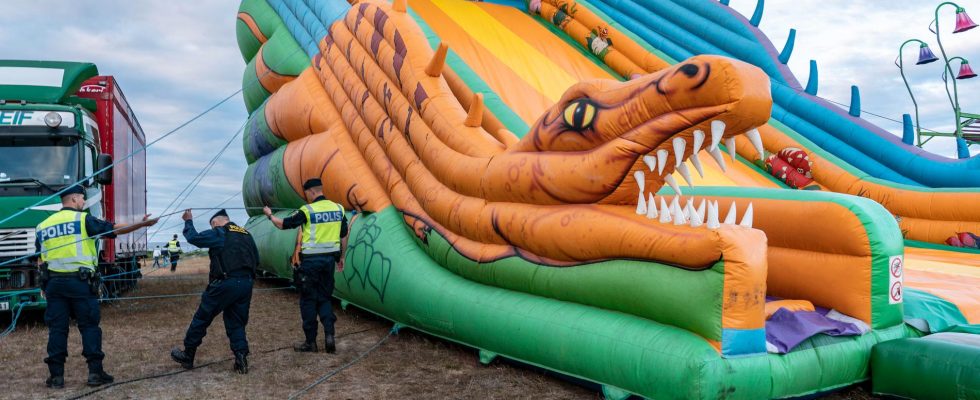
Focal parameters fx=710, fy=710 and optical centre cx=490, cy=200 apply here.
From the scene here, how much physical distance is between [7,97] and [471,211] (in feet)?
15.6

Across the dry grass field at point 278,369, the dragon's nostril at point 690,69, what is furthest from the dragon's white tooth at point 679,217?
the dry grass field at point 278,369

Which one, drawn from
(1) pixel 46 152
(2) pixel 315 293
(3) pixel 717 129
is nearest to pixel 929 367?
(3) pixel 717 129

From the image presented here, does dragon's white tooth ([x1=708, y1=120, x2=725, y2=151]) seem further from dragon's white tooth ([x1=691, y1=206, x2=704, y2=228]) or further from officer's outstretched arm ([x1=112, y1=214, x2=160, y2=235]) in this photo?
officer's outstretched arm ([x1=112, y1=214, x2=160, y2=235])

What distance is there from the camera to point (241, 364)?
431 centimetres

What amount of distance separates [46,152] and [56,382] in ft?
9.49

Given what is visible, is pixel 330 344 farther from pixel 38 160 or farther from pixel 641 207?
pixel 38 160

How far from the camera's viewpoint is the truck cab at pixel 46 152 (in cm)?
575

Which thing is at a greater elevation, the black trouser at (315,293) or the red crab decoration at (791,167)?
the red crab decoration at (791,167)

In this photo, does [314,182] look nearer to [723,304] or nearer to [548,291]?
[548,291]

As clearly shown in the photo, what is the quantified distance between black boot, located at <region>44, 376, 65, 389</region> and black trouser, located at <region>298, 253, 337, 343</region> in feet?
4.78

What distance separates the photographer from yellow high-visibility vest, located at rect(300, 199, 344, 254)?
16.6 ft

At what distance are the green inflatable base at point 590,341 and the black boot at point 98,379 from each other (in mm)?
1924

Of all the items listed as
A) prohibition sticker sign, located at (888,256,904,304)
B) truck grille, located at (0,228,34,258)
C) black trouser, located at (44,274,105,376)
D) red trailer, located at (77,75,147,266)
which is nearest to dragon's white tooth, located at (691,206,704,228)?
prohibition sticker sign, located at (888,256,904,304)

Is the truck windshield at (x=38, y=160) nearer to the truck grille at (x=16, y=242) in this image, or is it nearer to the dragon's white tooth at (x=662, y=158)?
the truck grille at (x=16, y=242)
